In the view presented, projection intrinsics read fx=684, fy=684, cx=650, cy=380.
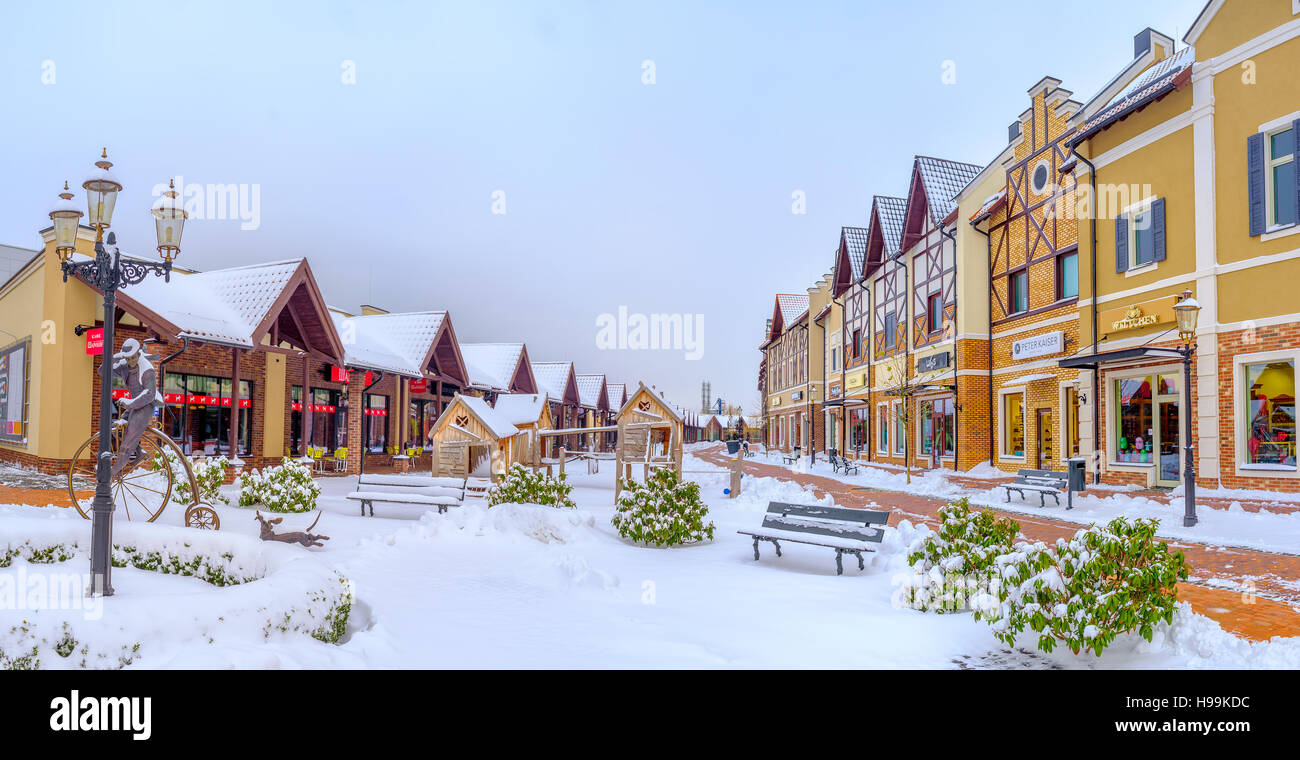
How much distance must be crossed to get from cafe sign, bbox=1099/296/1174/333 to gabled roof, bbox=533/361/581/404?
3324 cm

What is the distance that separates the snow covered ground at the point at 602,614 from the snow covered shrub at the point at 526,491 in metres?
1.03

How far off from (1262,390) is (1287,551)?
5.43 m

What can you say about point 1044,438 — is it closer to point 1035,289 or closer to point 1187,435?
point 1035,289

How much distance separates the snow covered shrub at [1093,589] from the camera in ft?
15.2

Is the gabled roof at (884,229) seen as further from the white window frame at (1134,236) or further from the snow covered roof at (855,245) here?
the white window frame at (1134,236)

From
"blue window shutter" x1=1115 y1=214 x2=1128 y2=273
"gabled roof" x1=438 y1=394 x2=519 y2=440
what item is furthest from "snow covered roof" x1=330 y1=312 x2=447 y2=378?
"blue window shutter" x1=1115 y1=214 x2=1128 y2=273

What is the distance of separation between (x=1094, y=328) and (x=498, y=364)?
2678cm

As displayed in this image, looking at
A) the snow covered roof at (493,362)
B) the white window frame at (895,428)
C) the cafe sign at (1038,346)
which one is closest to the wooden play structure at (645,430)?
the cafe sign at (1038,346)

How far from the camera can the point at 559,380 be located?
1848 inches

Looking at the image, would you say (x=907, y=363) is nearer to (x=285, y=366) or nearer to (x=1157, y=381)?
(x=1157, y=381)

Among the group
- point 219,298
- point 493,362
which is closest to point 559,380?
point 493,362

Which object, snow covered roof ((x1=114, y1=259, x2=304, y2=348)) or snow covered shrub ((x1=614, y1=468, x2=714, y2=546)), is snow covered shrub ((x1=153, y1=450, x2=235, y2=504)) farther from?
snow covered shrub ((x1=614, y1=468, x2=714, y2=546))

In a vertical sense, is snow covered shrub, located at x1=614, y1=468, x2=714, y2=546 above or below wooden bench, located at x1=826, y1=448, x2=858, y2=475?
above

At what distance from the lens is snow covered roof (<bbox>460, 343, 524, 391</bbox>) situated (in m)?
32.8
